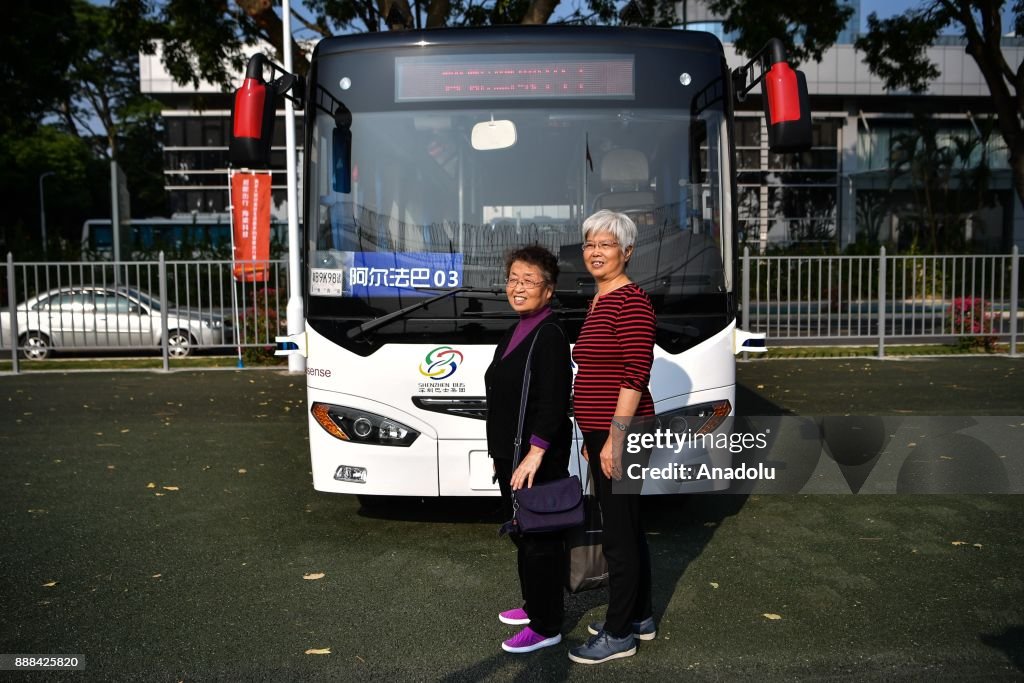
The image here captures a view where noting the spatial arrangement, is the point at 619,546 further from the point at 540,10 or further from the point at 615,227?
the point at 540,10

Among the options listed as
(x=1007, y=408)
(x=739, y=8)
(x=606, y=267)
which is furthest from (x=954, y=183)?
(x=606, y=267)

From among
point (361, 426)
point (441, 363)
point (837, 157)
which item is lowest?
point (361, 426)

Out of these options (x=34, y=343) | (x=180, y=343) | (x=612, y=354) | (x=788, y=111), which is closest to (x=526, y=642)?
(x=612, y=354)

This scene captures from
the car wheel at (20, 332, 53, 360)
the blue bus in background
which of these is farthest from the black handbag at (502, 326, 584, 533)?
the blue bus in background

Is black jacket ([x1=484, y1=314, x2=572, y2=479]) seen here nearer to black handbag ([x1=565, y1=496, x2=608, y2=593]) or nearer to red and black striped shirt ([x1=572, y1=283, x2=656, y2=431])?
red and black striped shirt ([x1=572, y1=283, x2=656, y2=431])

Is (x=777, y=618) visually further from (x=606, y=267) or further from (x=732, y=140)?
(x=732, y=140)

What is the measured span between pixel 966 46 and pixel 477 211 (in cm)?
1685

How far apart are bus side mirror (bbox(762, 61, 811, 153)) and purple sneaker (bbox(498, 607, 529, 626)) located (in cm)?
285

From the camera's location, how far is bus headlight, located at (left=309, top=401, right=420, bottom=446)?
5.35 metres

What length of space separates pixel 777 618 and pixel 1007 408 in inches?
270

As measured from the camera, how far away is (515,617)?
4.34 metres

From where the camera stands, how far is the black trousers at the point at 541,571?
13.2 feet

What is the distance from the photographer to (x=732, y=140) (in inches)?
226

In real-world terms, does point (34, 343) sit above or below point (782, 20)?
below
